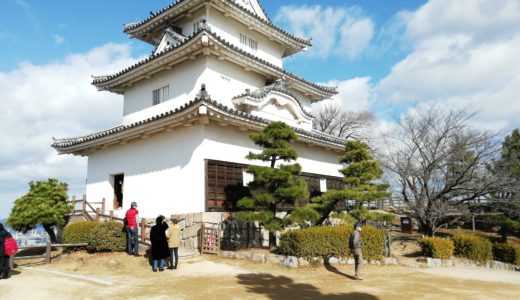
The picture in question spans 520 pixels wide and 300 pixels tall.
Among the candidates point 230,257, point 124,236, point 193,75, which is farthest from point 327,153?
point 124,236

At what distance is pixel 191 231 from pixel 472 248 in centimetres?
1202

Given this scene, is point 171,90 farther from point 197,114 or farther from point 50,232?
point 50,232

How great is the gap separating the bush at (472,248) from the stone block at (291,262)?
9.22 metres

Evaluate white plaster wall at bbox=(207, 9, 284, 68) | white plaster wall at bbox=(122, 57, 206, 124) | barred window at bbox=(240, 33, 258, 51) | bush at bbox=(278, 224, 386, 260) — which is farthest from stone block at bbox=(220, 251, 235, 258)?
barred window at bbox=(240, 33, 258, 51)

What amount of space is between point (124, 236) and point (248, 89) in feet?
29.5

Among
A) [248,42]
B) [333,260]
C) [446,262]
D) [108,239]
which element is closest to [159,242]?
[108,239]

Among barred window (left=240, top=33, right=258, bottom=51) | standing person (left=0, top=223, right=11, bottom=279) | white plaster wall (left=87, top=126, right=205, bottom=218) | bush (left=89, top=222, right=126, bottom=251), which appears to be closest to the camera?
standing person (left=0, top=223, right=11, bottom=279)

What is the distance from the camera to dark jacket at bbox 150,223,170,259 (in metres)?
11.1

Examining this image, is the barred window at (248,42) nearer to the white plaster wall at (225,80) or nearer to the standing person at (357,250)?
the white plaster wall at (225,80)

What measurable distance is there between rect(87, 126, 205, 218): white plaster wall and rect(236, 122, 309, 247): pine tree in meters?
2.34

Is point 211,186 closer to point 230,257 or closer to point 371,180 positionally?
point 230,257

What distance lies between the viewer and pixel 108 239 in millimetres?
12969

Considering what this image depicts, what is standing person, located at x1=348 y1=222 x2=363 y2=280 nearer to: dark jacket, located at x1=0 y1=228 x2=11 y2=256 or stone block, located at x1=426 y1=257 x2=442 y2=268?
stone block, located at x1=426 y1=257 x2=442 y2=268

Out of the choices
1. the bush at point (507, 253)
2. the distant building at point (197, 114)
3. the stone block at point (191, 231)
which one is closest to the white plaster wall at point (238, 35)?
the distant building at point (197, 114)
